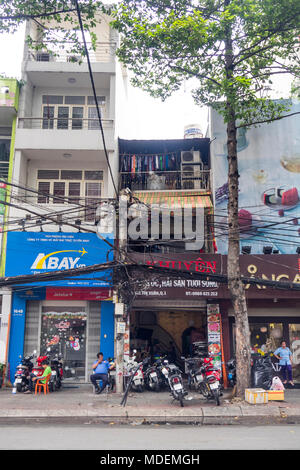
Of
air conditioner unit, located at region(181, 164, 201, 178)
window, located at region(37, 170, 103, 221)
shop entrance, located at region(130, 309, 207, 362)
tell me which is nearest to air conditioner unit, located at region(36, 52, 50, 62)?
window, located at region(37, 170, 103, 221)

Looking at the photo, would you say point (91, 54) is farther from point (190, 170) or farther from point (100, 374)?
point (100, 374)

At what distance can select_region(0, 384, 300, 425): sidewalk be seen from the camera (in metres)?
9.95

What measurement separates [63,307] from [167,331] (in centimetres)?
515

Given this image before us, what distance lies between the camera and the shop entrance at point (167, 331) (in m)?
17.0

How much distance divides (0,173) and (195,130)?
9365mm

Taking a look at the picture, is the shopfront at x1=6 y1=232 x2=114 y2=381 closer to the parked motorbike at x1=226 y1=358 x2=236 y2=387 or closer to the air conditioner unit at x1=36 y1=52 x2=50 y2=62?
the parked motorbike at x1=226 y1=358 x2=236 y2=387

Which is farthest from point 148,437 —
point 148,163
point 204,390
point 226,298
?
point 148,163

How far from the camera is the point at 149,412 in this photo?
10297 mm

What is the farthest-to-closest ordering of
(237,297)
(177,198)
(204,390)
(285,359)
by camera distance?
(177,198)
(285,359)
(237,297)
(204,390)

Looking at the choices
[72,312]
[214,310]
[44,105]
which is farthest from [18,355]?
[44,105]

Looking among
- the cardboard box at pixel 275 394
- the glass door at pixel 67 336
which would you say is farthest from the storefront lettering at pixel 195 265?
the cardboard box at pixel 275 394

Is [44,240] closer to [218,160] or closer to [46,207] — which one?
[46,207]

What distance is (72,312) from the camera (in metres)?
15.7

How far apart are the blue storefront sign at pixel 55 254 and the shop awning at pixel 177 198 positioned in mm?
2585
